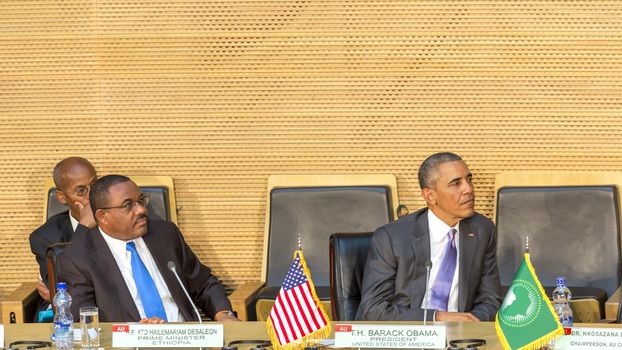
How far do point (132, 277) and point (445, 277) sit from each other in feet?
4.23

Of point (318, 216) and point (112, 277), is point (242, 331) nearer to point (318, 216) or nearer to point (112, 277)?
point (112, 277)

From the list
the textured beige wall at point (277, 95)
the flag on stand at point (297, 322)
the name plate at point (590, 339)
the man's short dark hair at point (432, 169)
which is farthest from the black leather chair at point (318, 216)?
the name plate at point (590, 339)

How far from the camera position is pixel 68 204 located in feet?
19.6

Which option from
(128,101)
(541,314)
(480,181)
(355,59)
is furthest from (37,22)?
(541,314)

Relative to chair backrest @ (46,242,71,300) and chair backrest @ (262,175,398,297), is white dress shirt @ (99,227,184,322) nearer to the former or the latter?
chair backrest @ (46,242,71,300)

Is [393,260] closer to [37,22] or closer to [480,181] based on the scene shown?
[480,181]

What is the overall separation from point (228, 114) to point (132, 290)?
5.53 feet

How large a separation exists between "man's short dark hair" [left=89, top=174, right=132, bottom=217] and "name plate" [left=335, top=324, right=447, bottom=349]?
151cm

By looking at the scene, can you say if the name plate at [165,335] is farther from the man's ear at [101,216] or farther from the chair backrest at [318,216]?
the chair backrest at [318,216]

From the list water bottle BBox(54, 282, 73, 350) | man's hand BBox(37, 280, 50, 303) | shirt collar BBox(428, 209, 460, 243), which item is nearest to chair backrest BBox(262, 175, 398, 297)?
shirt collar BBox(428, 209, 460, 243)

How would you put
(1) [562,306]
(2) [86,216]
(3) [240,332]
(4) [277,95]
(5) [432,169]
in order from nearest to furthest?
(1) [562,306] → (3) [240,332] → (5) [432,169] → (2) [86,216] → (4) [277,95]

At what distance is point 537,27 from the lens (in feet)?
19.9

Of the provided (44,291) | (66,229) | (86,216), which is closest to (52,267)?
(44,291)

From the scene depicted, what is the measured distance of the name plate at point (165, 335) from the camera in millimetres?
3820
